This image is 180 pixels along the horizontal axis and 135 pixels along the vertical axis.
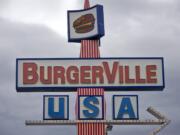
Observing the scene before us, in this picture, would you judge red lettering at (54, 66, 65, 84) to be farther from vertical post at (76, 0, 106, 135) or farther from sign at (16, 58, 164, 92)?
vertical post at (76, 0, 106, 135)

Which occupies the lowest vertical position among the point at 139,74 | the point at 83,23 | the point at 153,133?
the point at 153,133

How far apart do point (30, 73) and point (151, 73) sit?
7.44m

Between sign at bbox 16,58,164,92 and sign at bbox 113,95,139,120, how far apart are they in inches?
49.6

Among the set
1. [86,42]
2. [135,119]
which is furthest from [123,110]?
[86,42]

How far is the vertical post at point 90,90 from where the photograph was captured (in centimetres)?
4494

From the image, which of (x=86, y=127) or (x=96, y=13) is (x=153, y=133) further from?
(x=96, y=13)

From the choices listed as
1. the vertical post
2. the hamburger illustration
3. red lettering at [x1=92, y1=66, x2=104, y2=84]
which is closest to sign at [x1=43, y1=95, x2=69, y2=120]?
the vertical post

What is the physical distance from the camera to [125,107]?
148ft

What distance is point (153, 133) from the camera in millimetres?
44344

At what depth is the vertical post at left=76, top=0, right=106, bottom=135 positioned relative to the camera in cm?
4494

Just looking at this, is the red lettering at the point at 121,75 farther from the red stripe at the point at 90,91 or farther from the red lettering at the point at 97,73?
the red stripe at the point at 90,91

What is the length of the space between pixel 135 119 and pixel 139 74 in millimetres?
3378

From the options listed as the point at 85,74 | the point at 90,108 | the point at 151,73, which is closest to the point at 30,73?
the point at 85,74

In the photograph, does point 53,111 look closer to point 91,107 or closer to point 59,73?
point 91,107
